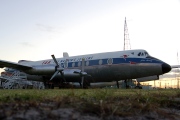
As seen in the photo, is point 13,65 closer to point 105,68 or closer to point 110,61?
point 105,68

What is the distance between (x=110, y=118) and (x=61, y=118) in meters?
0.72

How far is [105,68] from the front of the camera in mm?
21844

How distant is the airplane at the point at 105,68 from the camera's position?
67.3 feet

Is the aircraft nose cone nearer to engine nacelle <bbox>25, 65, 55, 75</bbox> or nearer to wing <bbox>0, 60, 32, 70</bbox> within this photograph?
engine nacelle <bbox>25, 65, 55, 75</bbox>

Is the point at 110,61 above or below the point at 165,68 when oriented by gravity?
above

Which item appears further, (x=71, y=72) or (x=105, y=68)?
(x=71, y=72)

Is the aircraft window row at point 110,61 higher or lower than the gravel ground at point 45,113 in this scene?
higher

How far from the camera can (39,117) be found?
2.97 m

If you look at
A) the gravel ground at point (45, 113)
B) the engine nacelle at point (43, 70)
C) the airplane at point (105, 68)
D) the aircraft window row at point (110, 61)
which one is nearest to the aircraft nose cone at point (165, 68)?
the airplane at point (105, 68)

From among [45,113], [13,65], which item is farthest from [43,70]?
[45,113]

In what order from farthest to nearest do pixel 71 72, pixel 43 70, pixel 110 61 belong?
pixel 71 72, pixel 43 70, pixel 110 61

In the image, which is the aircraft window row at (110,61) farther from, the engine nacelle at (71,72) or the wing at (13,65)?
the wing at (13,65)

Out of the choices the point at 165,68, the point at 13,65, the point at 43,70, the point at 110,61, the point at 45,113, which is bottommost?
the point at 45,113

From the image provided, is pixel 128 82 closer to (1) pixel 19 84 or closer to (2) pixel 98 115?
(1) pixel 19 84
